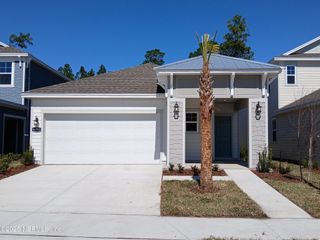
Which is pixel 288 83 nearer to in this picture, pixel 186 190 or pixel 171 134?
pixel 171 134

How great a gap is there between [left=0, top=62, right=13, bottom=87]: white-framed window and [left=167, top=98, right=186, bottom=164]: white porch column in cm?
1023

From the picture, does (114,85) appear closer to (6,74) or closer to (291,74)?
(6,74)

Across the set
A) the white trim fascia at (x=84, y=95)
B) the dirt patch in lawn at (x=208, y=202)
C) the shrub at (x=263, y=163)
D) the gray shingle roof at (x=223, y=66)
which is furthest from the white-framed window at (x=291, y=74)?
the dirt patch in lawn at (x=208, y=202)

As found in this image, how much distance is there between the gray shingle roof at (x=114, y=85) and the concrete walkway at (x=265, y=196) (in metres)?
5.60

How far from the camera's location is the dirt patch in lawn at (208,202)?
7617mm

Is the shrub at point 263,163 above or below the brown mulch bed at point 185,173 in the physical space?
above

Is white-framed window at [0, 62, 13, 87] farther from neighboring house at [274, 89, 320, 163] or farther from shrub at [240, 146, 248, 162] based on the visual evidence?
neighboring house at [274, 89, 320, 163]

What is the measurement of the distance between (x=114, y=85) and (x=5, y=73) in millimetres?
7056

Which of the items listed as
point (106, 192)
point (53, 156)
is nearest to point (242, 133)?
point (53, 156)

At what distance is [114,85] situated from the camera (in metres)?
16.5

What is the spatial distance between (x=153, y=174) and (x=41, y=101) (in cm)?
650

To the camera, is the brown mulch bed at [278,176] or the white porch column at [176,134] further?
the white porch column at [176,134]

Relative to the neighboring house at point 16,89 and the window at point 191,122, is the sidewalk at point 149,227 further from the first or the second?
the neighboring house at point 16,89

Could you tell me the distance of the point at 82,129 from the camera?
51.5 ft
